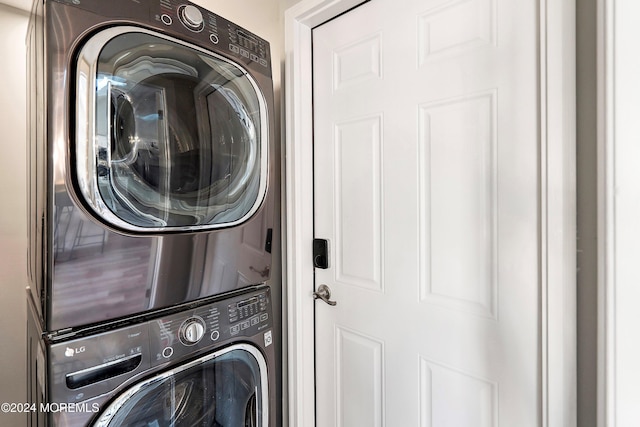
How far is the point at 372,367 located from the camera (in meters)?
1.25

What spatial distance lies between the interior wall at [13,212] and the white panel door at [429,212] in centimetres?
101

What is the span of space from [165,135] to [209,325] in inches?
20.8

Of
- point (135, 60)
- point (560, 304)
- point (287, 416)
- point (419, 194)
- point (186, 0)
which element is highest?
point (186, 0)

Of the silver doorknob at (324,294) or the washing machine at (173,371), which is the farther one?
the silver doorknob at (324,294)

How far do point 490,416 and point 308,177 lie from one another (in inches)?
41.3

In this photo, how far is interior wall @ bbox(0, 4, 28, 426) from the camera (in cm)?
99

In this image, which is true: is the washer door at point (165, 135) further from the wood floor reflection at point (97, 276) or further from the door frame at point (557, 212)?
the door frame at point (557, 212)

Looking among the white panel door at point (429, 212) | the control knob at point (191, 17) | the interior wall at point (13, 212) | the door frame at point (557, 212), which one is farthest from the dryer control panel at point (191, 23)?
the door frame at point (557, 212)

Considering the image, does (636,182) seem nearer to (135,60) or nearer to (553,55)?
(553,55)

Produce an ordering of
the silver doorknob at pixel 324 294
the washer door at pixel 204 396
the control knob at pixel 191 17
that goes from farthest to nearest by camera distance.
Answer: the silver doorknob at pixel 324 294 → the control knob at pixel 191 17 → the washer door at pixel 204 396

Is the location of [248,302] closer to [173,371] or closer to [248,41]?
[173,371]

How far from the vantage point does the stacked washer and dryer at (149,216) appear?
0.66m

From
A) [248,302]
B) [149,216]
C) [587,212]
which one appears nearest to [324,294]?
[248,302]

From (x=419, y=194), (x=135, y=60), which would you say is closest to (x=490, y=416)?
(x=419, y=194)
